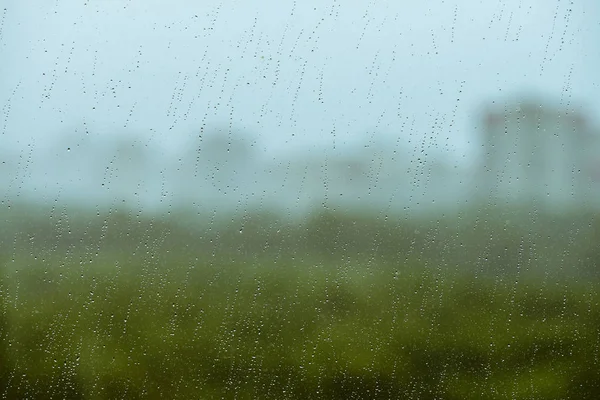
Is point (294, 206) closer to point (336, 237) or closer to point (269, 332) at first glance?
point (336, 237)

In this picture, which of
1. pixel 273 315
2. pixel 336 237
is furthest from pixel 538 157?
→ pixel 273 315

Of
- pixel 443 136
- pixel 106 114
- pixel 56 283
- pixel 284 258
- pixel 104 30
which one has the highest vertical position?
pixel 104 30

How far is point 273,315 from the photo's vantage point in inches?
72.4

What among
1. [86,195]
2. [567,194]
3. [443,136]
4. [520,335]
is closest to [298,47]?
[443,136]

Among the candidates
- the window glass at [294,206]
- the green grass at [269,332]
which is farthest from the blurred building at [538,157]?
the green grass at [269,332]

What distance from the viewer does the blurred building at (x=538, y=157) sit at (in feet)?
6.14

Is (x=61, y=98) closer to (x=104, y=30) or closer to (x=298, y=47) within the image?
(x=104, y=30)

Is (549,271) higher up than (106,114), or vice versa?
(106,114)

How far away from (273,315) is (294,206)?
0.32 meters

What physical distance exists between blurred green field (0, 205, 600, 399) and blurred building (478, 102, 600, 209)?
146mm

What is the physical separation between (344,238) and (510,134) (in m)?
0.58

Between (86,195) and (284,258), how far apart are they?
23.4 inches

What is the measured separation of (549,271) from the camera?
1891 millimetres

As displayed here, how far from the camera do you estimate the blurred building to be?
1.87m
